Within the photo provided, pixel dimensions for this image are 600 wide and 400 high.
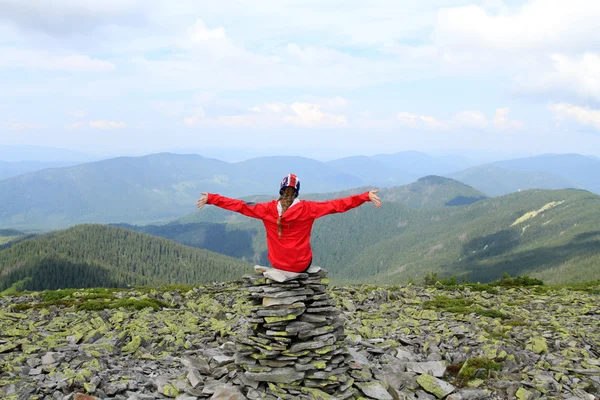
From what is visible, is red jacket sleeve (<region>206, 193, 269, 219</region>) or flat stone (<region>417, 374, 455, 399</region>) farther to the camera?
flat stone (<region>417, 374, 455, 399</region>)

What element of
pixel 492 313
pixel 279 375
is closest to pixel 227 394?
pixel 279 375

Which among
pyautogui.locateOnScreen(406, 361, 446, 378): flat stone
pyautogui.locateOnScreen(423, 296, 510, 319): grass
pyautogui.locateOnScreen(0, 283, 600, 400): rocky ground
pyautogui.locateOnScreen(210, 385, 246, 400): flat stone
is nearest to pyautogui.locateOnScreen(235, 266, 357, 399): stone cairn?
pyautogui.locateOnScreen(210, 385, 246, 400): flat stone

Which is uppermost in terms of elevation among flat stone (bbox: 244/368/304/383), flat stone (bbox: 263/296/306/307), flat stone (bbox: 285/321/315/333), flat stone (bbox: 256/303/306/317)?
flat stone (bbox: 263/296/306/307)

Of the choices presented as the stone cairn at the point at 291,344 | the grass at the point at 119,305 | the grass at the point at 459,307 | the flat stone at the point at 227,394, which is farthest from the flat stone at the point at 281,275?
the grass at the point at 119,305

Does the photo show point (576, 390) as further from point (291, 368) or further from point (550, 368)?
point (291, 368)

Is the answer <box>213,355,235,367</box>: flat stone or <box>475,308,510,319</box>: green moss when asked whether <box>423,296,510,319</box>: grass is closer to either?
<box>475,308,510,319</box>: green moss

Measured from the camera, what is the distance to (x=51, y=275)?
171 meters

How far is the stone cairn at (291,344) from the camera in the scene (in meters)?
13.1

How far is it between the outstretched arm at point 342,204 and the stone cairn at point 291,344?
192 centimetres

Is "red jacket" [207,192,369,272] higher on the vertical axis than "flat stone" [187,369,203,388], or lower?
higher

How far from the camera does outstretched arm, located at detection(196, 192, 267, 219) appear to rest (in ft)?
43.5

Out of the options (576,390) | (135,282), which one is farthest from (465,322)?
(135,282)

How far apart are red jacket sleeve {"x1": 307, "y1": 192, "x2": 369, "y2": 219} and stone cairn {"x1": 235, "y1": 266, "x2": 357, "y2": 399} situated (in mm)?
1893

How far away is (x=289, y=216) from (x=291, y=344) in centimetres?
391
